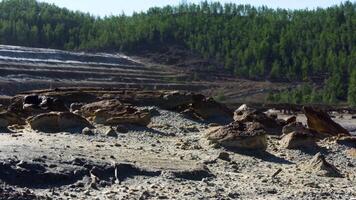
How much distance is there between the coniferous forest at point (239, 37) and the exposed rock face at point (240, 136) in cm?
9170

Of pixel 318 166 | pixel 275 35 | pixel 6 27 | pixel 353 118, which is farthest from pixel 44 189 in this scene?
pixel 275 35

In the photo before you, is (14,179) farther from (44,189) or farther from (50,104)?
(50,104)

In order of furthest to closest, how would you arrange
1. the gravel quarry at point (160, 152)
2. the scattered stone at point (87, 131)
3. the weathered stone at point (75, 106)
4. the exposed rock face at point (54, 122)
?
1. the weathered stone at point (75, 106)
2. the scattered stone at point (87, 131)
3. the exposed rock face at point (54, 122)
4. the gravel quarry at point (160, 152)

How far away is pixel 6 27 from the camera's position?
476ft

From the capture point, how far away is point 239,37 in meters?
166

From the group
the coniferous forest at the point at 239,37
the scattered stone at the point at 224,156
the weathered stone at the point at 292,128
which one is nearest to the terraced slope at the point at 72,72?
the coniferous forest at the point at 239,37

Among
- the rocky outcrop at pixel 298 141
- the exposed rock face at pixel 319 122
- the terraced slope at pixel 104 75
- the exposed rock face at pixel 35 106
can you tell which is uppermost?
the exposed rock face at pixel 35 106

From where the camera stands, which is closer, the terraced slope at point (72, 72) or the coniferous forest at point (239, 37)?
the terraced slope at point (72, 72)

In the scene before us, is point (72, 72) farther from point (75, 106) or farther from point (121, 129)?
point (121, 129)

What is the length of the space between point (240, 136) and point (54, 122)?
5.91m

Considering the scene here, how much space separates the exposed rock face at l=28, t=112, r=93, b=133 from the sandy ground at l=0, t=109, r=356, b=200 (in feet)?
2.15

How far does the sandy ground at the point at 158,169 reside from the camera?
15008 millimetres

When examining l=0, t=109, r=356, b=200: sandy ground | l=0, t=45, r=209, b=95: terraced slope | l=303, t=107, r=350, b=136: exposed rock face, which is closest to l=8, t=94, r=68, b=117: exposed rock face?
l=0, t=109, r=356, b=200: sandy ground

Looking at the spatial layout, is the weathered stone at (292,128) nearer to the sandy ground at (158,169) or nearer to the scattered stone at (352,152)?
the scattered stone at (352,152)
